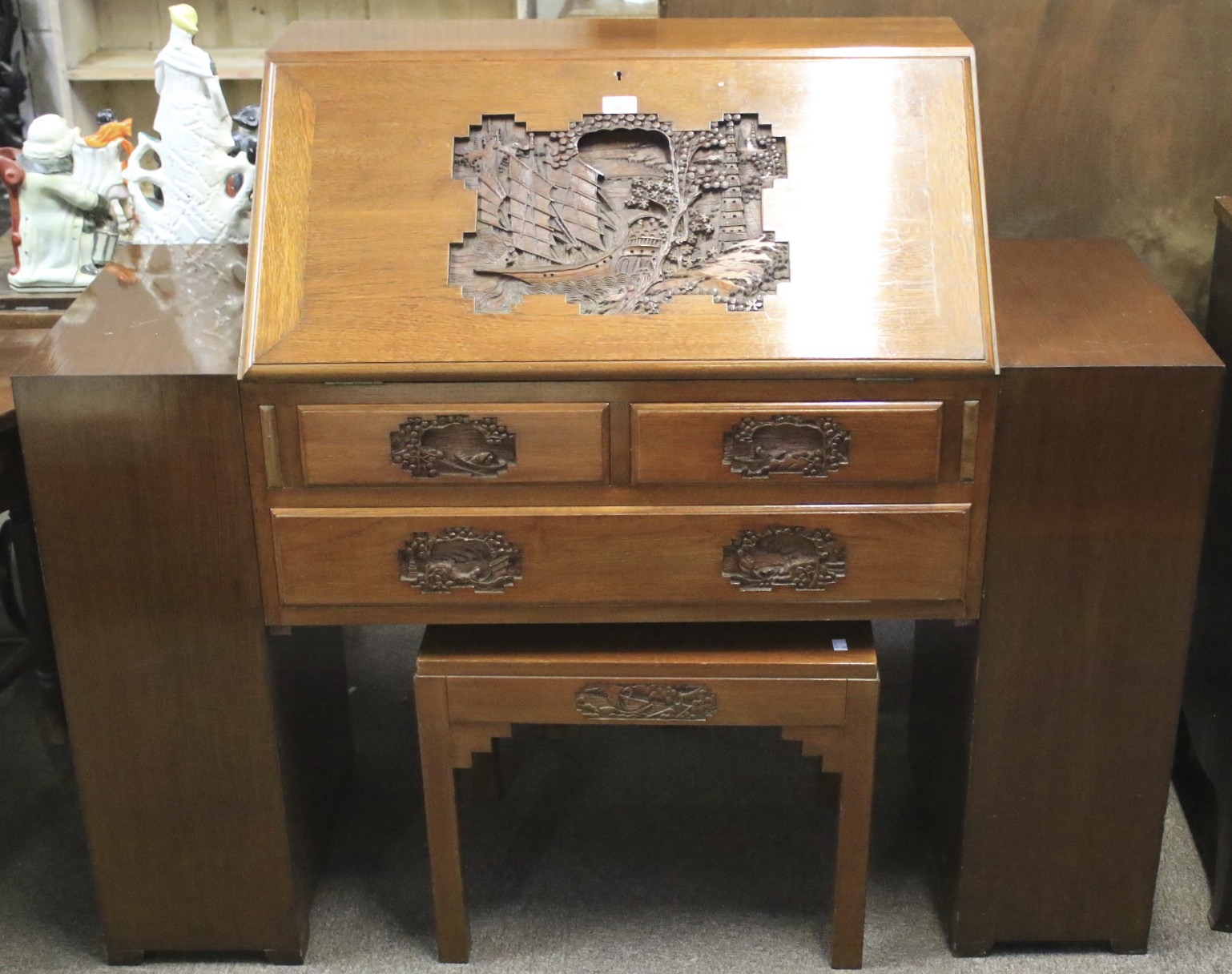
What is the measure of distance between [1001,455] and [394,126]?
2.47 ft

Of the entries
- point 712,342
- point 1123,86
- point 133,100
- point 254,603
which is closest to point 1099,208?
point 1123,86

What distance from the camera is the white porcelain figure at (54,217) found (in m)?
2.04

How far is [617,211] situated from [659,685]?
530 mm

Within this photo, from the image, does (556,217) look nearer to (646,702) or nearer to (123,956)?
(646,702)

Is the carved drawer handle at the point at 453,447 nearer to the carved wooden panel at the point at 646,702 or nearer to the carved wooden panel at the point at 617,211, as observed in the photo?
the carved wooden panel at the point at 617,211

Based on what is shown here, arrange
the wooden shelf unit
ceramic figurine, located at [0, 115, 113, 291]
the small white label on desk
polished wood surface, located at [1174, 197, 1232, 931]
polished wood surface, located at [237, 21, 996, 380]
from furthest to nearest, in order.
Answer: the wooden shelf unit → ceramic figurine, located at [0, 115, 113, 291] → polished wood surface, located at [1174, 197, 1232, 931] → the small white label on desk → polished wood surface, located at [237, 21, 996, 380]

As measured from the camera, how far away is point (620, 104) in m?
1.63

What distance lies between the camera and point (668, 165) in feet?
5.32

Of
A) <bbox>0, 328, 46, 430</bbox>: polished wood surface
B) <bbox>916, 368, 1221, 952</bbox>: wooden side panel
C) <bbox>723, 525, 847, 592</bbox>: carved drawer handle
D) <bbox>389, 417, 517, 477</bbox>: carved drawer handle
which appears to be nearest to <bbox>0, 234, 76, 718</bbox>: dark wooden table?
<bbox>0, 328, 46, 430</bbox>: polished wood surface

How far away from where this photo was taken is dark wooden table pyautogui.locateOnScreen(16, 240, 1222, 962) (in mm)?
1564

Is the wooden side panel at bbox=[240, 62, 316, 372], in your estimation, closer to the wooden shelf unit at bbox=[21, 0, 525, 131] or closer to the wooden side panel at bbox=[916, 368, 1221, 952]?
the wooden side panel at bbox=[916, 368, 1221, 952]

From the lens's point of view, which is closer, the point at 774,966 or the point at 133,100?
the point at 774,966

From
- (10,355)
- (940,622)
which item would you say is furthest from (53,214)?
(940,622)

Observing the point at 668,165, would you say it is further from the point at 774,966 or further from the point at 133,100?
the point at 133,100
